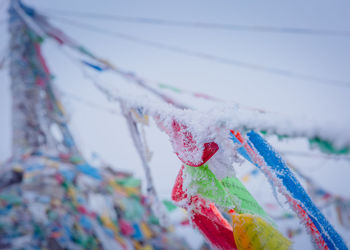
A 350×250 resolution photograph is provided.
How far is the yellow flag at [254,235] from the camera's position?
421 mm

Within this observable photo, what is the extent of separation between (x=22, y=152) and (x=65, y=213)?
2.39 ft

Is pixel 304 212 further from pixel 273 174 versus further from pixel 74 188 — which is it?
pixel 74 188

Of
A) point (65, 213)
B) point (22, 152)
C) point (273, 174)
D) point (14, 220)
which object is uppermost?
point (22, 152)

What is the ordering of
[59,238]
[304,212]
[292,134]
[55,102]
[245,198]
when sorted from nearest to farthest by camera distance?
[292,134], [304,212], [245,198], [59,238], [55,102]

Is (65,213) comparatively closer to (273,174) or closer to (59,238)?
(59,238)

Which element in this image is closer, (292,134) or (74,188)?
(292,134)

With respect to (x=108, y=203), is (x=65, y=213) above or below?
above

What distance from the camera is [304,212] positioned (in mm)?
394

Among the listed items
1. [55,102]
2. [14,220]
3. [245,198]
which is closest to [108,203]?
[14,220]

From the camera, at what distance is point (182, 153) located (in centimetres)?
42

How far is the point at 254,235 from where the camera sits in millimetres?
422

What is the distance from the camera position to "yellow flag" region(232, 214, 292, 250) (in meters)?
0.42

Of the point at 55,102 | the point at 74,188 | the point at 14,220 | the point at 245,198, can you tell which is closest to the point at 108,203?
the point at 74,188

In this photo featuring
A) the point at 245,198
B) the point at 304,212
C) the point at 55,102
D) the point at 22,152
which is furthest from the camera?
the point at 55,102
